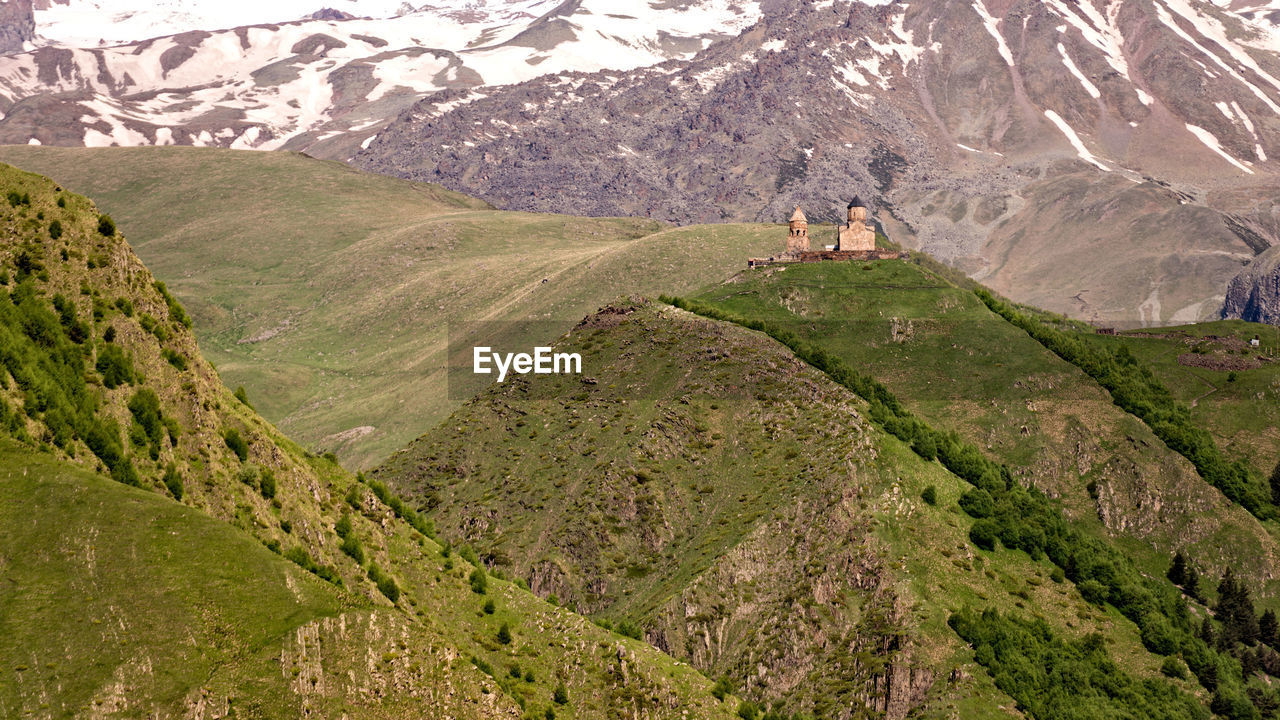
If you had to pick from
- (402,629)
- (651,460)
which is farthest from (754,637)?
(402,629)

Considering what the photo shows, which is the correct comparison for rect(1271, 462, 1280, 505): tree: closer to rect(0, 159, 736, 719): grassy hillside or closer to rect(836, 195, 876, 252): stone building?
rect(836, 195, 876, 252): stone building

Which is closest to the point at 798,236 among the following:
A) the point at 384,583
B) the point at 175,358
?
the point at 384,583

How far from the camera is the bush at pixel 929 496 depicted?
10106 cm

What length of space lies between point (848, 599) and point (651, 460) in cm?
2976

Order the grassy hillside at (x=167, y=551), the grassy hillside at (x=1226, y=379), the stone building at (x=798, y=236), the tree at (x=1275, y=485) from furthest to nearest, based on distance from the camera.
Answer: the stone building at (x=798, y=236), the grassy hillside at (x=1226, y=379), the tree at (x=1275, y=485), the grassy hillside at (x=167, y=551)

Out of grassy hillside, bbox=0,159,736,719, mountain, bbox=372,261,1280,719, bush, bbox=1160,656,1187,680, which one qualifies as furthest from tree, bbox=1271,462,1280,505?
grassy hillside, bbox=0,159,736,719

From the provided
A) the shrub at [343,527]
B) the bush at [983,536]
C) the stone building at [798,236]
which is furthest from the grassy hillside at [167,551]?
the stone building at [798,236]

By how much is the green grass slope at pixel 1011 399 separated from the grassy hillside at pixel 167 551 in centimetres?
9084

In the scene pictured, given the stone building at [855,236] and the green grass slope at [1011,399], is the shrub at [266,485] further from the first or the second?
the stone building at [855,236]

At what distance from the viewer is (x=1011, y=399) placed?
142375mm

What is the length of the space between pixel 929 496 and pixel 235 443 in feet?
228

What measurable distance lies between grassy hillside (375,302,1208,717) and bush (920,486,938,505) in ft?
3.15

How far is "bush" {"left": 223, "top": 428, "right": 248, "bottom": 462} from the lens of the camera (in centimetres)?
4875

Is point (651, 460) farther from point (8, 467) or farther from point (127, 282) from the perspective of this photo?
point (8, 467)
